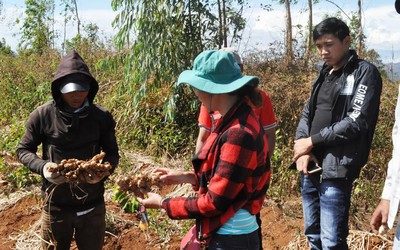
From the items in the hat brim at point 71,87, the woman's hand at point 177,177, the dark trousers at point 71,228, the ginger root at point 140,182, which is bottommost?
the dark trousers at point 71,228

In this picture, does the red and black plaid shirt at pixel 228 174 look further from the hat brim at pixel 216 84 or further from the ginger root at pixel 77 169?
the ginger root at pixel 77 169

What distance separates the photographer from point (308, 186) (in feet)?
9.60

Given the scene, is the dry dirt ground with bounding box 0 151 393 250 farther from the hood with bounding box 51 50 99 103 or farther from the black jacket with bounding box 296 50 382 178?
the hood with bounding box 51 50 99 103

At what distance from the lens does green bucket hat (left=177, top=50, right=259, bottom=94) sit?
1801 millimetres

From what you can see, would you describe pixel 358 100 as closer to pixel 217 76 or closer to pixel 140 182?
pixel 217 76

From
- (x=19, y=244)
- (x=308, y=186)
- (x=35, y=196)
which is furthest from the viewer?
(x=35, y=196)

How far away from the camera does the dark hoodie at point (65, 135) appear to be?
2.63m

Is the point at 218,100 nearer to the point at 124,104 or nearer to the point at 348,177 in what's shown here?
the point at 348,177

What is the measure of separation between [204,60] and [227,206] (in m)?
0.63

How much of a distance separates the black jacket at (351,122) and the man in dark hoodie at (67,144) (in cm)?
137

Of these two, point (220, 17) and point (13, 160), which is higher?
point (220, 17)

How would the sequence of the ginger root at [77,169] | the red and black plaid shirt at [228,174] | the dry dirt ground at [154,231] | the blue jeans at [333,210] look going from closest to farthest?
1. the red and black plaid shirt at [228,174]
2. the ginger root at [77,169]
3. the blue jeans at [333,210]
4. the dry dirt ground at [154,231]

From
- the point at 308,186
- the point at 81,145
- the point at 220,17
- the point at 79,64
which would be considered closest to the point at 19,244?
the point at 81,145

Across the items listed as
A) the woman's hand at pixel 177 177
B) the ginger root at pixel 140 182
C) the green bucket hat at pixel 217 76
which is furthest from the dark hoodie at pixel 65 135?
the green bucket hat at pixel 217 76
